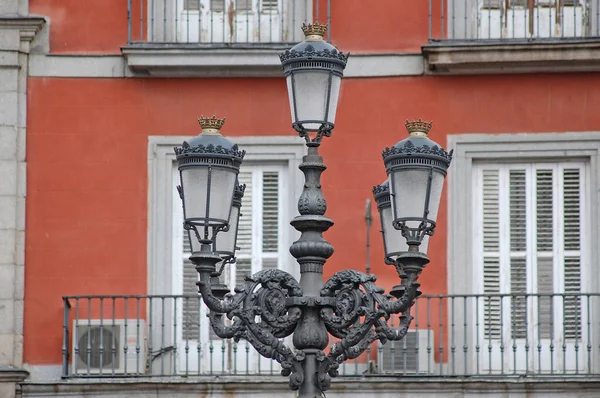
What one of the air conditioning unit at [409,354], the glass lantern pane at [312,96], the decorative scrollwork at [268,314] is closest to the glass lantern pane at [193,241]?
the decorative scrollwork at [268,314]

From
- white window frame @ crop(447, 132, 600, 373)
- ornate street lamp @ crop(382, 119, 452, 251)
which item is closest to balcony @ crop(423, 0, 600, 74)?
white window frame @ crop(447, 132, 600, 373)

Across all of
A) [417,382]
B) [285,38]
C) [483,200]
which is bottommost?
[417,382]

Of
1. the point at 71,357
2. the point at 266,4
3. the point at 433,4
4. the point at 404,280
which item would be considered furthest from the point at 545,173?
the point at 404,280

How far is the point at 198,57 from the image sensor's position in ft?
56.1

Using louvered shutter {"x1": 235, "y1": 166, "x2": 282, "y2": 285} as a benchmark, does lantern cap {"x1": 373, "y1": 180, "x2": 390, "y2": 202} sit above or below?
below

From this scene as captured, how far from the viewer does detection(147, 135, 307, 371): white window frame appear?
1711 centimetres

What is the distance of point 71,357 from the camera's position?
55.4 ft

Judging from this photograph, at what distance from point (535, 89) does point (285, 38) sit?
2.27 m

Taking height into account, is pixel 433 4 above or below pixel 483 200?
above

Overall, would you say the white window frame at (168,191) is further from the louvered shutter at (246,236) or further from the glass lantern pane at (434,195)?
the glass lantern pane at (434,195)

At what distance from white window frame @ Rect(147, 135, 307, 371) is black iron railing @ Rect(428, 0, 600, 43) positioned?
1681 millimetres

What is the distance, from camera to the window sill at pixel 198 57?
1705 cm

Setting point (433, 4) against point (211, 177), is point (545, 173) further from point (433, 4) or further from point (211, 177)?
point (211, 177)

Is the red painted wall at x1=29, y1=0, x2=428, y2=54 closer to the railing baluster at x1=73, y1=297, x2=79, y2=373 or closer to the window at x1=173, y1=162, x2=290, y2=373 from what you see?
the window at x1=173, y1=162, x2=290, y2=373
